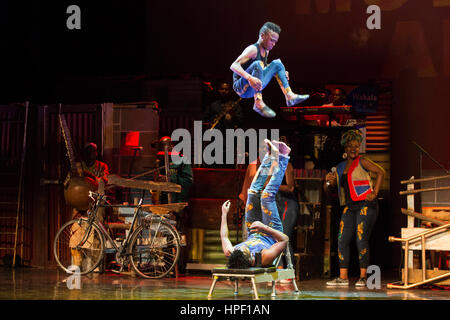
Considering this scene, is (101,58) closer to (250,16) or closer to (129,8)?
(129,8)

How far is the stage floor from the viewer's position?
24.4ft

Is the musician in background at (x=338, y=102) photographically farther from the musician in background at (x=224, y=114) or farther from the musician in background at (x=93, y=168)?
the musician in background at (x=93, y=168)

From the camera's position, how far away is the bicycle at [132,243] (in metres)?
9.28

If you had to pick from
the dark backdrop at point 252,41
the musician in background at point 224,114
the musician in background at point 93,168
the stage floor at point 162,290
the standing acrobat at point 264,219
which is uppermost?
the dark backdrop at point 252,41

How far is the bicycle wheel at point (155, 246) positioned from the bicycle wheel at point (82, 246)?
1.42ft

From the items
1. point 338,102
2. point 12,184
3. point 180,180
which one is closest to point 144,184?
point 180,180

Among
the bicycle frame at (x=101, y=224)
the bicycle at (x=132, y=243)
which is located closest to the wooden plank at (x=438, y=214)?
the bicycle at (x=132, y=243)

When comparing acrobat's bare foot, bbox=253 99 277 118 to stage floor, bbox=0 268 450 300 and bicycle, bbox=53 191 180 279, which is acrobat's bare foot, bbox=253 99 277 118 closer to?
stage floor, bbox=0 268 450 300

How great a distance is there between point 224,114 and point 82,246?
8.66ft

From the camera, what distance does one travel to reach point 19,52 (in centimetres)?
1220

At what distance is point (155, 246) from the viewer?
30.4ft

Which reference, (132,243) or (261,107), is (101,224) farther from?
(261,107)
